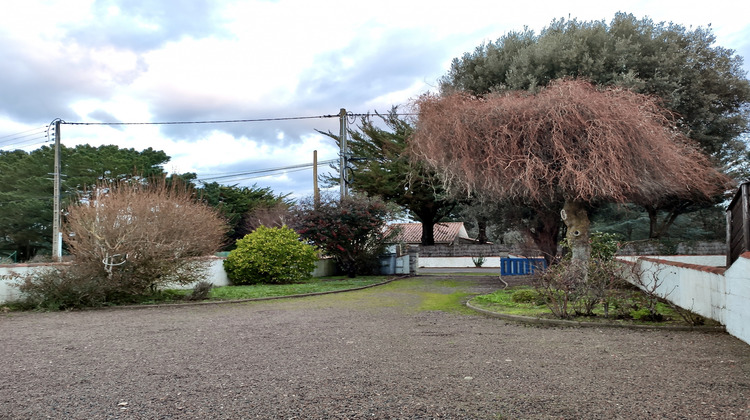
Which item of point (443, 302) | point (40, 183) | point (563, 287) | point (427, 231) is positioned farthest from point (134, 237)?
point (40, 183)

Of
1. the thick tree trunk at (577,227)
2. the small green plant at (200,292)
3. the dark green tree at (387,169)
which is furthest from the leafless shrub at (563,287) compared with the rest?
the dark green tree at (387,169)

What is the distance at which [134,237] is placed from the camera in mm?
11031

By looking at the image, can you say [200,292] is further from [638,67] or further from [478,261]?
[478,261]

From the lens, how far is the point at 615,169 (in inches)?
364

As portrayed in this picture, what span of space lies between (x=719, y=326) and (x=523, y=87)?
10.8 m

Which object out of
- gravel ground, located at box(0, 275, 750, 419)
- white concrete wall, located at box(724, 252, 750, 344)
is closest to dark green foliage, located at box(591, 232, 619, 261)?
gravel ground, located at box(0, 275, 750, 419)

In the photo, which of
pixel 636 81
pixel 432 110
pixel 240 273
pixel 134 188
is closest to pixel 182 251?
pixel 134 188

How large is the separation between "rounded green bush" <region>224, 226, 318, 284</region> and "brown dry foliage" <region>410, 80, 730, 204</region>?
727cm

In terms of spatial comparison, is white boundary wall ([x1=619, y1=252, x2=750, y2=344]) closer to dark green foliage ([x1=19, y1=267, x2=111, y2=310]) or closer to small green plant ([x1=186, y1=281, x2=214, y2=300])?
small green plant ([x1=186, y1=281, x2=214, y2=300])

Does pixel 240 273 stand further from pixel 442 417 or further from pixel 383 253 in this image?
pixel 442 417

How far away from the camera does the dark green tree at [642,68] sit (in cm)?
1599

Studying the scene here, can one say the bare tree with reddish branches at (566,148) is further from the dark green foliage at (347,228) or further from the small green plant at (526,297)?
the dark green foliage at (347,228)

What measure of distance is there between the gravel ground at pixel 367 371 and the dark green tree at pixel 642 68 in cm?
1060

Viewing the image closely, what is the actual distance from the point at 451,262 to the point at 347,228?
1519cm
